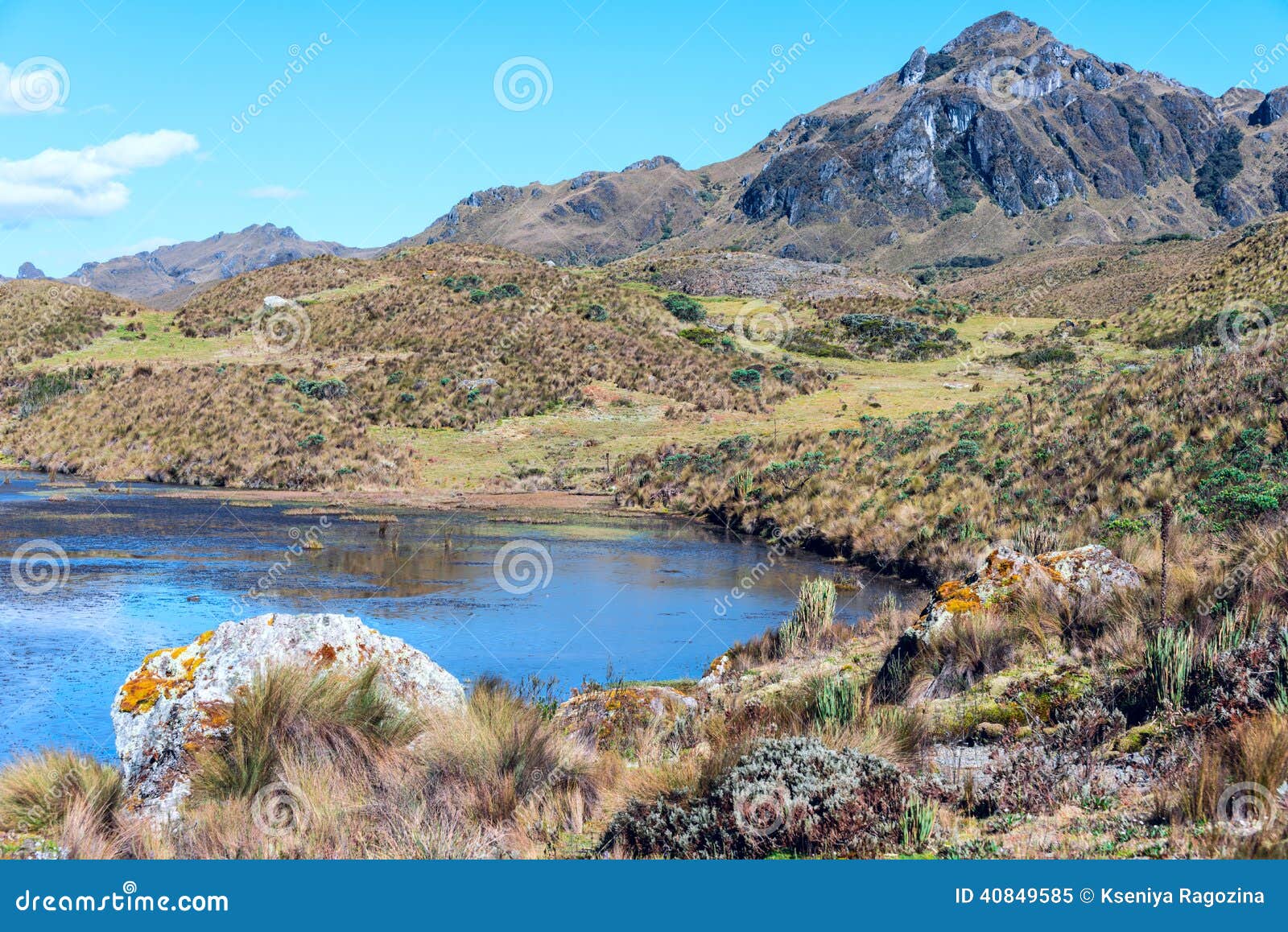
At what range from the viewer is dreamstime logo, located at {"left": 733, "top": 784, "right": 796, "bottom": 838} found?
18.9 ft

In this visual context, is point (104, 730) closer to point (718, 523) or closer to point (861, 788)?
point (861, 788)

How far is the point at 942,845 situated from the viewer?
18.4 ft

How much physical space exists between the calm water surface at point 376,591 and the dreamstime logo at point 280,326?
23.5 meters

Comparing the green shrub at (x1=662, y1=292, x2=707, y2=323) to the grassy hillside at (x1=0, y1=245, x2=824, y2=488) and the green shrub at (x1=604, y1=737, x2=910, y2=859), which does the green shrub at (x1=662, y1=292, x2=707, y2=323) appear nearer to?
the grassy hillside at (x1=0, y1=245, x2=824, y2=488)

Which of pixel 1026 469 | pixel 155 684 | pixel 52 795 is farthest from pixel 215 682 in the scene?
pixel 1026 469

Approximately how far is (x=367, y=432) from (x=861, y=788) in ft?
107

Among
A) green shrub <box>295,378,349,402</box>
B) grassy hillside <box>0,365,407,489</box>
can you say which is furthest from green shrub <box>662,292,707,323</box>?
grassy hillside <box>0,365,407,489</box>

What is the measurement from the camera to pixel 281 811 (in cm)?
636

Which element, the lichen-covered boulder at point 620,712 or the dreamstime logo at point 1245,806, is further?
the lichen-covered boulder at point 620,712

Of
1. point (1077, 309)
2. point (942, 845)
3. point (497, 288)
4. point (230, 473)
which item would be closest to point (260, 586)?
point (942, 845)

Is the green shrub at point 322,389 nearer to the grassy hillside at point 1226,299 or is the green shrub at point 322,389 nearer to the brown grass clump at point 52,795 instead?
the brown grass clump at point 52,795

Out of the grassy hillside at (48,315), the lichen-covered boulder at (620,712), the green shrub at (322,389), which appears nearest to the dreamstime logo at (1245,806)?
the lichen-covered boulder at (620,712)

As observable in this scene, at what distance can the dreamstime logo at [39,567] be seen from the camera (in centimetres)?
1630

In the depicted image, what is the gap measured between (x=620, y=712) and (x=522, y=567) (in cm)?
1074
